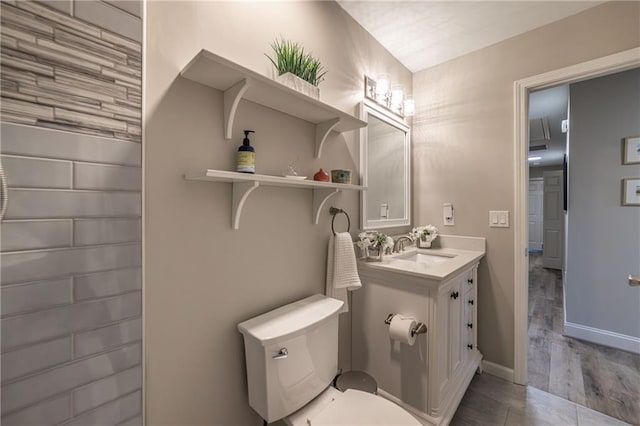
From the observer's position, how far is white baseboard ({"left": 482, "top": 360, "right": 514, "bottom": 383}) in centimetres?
193

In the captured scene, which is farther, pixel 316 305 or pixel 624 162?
pixel 624 162

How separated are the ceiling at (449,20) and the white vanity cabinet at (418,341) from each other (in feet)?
5.21

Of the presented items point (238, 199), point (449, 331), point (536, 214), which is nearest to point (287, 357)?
point (238, 199)

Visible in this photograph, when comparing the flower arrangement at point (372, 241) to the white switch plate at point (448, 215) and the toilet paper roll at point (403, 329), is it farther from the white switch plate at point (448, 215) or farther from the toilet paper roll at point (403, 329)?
the white switch plate at point (448, 215)

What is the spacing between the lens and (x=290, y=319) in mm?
1160

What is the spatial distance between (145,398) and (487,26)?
2.74 m

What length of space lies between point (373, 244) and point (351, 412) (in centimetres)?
88

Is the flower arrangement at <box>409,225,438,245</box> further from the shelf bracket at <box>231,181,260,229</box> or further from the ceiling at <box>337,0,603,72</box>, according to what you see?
the shelf bracket at <box>231,181,260,229</box>

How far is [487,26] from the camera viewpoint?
185 cm

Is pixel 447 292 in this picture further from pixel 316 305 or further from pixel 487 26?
pixel 487 26

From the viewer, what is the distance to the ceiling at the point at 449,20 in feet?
5.43

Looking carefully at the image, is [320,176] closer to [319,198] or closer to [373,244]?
[319,198]

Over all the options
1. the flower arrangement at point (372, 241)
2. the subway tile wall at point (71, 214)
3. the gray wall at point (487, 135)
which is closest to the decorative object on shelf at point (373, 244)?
the flower arrangement at point (372, 241)

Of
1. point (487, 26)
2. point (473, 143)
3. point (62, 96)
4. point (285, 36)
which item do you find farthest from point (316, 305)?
point (487, 26)
